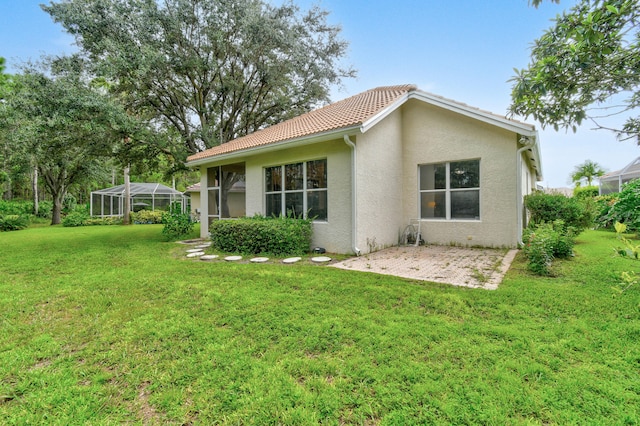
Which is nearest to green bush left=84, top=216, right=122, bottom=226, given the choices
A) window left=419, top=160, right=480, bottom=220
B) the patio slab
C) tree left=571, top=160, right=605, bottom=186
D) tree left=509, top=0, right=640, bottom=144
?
the patio slab

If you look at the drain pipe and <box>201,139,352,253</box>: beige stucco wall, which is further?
<box>201,139,352,253</box>: beige stucco wall

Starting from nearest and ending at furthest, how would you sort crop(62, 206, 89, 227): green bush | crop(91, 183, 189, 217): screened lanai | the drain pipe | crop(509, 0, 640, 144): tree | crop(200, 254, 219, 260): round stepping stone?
crop(509, 0, 640, 144): tree
the drain pipe
crop(200, 254, 219, 260): round stepping stone
crop(62, 206, 89, 227): green bush
crop(91, 183, 189, 217): screened lanai

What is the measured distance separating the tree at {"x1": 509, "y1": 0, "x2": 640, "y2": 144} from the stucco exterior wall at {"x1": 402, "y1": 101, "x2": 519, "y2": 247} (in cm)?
497

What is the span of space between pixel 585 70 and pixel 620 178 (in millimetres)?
21638

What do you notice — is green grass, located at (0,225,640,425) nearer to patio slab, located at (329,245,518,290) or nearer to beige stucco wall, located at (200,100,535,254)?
patio slab, located at (329,245,518,290)

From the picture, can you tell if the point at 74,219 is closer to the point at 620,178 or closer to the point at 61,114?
the point at 61,114

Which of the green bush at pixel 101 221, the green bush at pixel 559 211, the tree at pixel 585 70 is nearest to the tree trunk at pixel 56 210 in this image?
the green bush at pixel 101 221

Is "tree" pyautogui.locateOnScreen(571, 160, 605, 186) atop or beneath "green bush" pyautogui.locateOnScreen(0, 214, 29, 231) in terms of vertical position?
atop

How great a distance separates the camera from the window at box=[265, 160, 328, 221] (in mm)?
8343

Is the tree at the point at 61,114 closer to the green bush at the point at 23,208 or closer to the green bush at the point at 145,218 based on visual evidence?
the green bush at the point at 145,218

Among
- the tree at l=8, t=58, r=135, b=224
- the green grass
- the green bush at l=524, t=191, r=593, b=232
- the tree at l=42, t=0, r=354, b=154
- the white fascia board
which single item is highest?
the tree at l=42, t=0, r=354, b=154

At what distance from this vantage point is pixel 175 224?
→ 1145 centimetres

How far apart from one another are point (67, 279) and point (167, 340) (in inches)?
163

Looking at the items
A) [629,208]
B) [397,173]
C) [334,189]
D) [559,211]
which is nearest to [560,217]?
[559,211]
